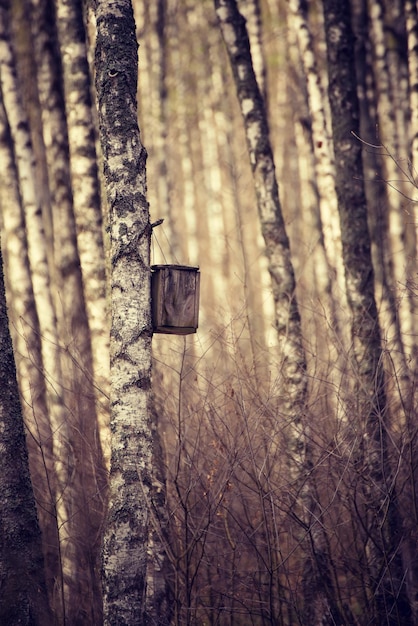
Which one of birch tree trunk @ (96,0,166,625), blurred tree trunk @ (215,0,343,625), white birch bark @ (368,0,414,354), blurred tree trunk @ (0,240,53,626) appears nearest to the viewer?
birch tree trunk @ (96,0,166,625)

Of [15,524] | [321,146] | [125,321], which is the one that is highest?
[321,146]

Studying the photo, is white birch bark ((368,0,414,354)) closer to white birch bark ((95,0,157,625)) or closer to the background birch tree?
the background birch tree

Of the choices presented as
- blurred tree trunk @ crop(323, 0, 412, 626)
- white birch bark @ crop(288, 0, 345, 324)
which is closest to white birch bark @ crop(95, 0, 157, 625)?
blurred tree trunk @ crop(323, 0, 412, 626)

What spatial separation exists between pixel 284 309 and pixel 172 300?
223 cm

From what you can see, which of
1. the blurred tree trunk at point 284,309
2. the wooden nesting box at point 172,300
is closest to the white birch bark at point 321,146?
the blurred tree trunk at point 284,309

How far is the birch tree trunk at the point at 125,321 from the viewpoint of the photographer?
4.19 meters

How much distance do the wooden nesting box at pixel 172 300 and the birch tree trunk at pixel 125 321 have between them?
9 cm

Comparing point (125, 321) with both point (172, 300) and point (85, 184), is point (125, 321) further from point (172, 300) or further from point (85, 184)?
point (85, 184)

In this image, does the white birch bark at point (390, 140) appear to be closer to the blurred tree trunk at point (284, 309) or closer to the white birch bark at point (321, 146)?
the white birch bark at point (321, 146)

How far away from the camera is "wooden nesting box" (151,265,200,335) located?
4441 millimetres

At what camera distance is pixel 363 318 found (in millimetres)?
6316

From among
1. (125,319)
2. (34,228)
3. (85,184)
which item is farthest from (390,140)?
(125,319)

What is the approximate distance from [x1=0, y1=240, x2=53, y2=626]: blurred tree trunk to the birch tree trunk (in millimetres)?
889

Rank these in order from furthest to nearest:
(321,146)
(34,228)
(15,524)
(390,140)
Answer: (390,140)
(321,146)
(34,228)
(15,524)
